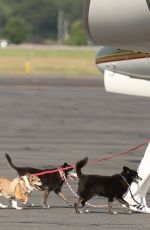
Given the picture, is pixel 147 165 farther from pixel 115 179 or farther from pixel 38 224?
pixel 38 224

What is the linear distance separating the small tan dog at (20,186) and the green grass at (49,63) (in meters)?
52.1

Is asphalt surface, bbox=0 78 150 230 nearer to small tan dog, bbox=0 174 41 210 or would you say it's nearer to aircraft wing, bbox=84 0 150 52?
small tan dog, bbox=0 174 41 210

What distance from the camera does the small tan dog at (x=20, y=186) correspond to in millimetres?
12242

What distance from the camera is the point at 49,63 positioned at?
75.1 meters

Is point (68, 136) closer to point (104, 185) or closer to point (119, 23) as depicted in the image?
point (104, 185)

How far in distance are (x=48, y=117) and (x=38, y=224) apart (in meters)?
19.9

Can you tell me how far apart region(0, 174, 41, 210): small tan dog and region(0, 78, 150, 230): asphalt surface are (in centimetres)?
23

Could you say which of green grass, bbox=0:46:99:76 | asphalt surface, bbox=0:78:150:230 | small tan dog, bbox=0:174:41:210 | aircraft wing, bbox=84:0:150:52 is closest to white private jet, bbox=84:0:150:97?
aircraft wing, bbox=84:0:150:52

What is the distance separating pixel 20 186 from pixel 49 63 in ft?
206

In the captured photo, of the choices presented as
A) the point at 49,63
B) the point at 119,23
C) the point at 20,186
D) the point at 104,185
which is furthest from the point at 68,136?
the point at 49,63

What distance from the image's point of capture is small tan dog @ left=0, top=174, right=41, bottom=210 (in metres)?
12.2

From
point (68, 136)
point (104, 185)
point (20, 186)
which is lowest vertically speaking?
point (68, 136)

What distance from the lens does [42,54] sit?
3469 inches

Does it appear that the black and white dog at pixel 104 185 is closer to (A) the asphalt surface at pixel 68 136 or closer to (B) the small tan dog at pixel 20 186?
(A) the asphalt surface at pixel 68 136
